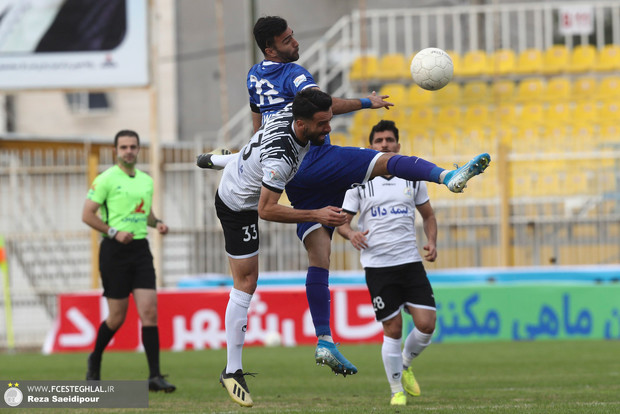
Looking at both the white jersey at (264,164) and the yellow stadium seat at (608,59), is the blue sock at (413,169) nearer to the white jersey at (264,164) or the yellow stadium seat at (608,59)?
the white jersey at (264,164)

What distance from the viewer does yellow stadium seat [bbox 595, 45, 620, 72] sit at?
23141mm

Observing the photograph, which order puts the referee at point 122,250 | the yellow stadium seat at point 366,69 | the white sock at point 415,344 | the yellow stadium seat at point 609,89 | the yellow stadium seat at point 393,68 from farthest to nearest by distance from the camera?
the yellow stadium seat at point 393,68, the yellow stadium seat at point 366,69, the yellow stadium seat at point 609,89, the referee at point 122,250, the white sock at point 415,344

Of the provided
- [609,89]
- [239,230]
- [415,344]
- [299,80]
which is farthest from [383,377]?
[609,89]

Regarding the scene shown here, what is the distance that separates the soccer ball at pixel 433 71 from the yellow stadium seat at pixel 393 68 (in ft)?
53.6

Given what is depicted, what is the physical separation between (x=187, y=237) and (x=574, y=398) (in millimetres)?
11452

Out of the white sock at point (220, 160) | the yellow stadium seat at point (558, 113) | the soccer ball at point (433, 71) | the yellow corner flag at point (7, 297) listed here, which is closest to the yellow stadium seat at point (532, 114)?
the yellow stadium seat at point (558, 113)

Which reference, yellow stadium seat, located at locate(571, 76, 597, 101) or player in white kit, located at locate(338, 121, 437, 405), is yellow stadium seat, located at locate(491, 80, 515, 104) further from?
player in white kit, located at locate(338, 121, 437, 405)

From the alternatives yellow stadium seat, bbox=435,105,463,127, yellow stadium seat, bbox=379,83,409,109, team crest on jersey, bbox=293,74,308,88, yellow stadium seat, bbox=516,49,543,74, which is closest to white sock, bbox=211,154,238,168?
team crest on jersey, bbox=293,74,308,88

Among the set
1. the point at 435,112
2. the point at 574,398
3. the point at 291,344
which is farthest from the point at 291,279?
the point at 574,398

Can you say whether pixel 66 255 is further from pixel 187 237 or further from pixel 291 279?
pixel 291 279

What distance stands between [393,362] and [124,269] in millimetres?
2843

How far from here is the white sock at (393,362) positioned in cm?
826

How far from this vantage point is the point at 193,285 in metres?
17.2

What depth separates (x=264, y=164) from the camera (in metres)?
6.79
